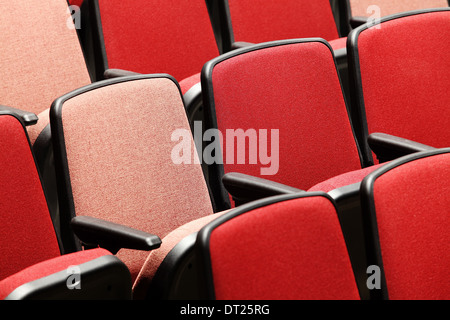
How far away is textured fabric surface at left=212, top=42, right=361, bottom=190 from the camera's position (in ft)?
1.46

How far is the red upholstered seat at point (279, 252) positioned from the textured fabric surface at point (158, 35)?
311mm

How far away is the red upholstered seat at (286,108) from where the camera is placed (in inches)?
17.4

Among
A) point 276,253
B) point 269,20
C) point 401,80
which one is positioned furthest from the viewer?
point 269,20

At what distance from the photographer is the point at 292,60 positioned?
18.2 inches

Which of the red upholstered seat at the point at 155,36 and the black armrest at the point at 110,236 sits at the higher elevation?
the red upholstered seat at the point at 155,36

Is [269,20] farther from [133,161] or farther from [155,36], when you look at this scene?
[133,161]

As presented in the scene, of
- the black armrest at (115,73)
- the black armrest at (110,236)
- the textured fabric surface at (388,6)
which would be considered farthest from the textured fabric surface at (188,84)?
the textured fabric surface at (388,6)

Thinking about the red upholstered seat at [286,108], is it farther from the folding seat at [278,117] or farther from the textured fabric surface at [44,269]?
the textured fabric surface at [44,269]

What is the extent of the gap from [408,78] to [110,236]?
0.26 metres

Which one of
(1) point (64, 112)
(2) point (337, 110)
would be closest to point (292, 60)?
(2) point (337, 110)

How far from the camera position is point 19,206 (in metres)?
0.36

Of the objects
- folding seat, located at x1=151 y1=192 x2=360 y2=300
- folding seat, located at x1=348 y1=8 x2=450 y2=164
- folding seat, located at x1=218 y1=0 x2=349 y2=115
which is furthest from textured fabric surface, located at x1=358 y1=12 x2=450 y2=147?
folding seat, located at x1=151 y1=192 x2=360 y2=300

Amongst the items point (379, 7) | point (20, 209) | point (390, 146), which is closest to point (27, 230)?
point (20, 209)

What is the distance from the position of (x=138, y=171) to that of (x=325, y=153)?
0.44ft
